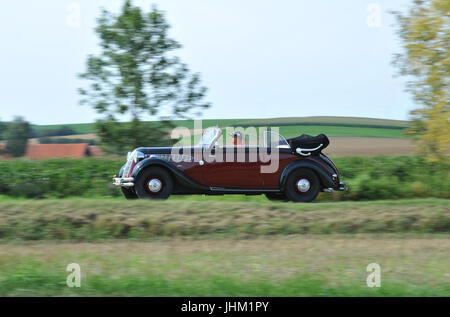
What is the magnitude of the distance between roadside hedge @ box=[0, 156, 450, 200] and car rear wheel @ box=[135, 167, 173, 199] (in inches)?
100

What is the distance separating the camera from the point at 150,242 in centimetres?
886

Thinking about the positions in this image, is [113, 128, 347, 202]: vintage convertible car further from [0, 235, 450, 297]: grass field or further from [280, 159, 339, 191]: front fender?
[0, 235, 450, 297]: grass field

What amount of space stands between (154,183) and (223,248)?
419 cm

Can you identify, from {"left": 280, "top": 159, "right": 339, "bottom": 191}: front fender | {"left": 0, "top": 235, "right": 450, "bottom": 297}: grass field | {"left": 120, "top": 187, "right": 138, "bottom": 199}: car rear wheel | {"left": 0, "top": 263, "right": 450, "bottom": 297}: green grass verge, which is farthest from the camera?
{"left": 120, "top": 187, "right": 138, "bottom": 199}: car rear wheel

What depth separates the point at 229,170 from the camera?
12.4 meters

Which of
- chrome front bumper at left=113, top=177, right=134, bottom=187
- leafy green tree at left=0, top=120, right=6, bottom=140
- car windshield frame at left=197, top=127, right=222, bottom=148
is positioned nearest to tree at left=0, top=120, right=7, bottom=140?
leafy green tree at left=0, top=120, right=6, bottom=140

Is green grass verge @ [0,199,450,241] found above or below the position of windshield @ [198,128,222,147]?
below

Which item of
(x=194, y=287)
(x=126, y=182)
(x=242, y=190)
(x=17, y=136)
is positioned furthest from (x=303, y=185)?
(x=17, y=136)

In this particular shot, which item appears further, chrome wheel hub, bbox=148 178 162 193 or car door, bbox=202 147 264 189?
car door, bbox=202 147 264 189

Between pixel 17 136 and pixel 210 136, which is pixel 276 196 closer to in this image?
pixel 210 136

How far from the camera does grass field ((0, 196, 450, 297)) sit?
5.99 metres
